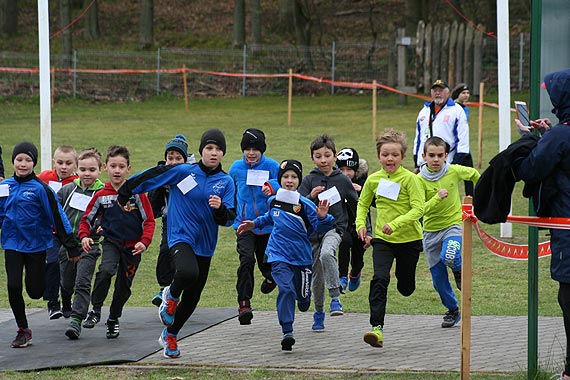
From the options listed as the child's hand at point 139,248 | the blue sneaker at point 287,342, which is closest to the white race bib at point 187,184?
the child's hand at point 139,248

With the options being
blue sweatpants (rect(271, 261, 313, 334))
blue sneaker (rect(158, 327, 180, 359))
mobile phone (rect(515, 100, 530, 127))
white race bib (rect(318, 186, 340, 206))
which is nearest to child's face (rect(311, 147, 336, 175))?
white race bib (rect(318, 186, 340, 206))

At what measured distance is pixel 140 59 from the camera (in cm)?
4203

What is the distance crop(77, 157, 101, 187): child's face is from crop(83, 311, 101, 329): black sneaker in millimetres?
1215

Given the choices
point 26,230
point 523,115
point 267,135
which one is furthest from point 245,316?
point 267,135

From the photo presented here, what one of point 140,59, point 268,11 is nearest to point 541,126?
point 140,59

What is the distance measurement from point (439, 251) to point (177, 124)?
22.1m

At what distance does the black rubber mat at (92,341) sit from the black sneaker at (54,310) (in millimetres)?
64

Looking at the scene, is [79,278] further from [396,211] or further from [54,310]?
[396,211]

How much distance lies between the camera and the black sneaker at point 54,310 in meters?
10.4

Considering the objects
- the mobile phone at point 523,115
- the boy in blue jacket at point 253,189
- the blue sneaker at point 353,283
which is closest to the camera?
the mobile phone at point 523,115

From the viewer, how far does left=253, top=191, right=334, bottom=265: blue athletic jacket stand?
926 centimetres

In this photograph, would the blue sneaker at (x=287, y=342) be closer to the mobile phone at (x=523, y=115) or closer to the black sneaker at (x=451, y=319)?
the black sneaker at (x=451, y=319)

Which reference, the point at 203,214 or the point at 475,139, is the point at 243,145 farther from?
the point at 475,139

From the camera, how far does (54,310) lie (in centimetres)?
1048
